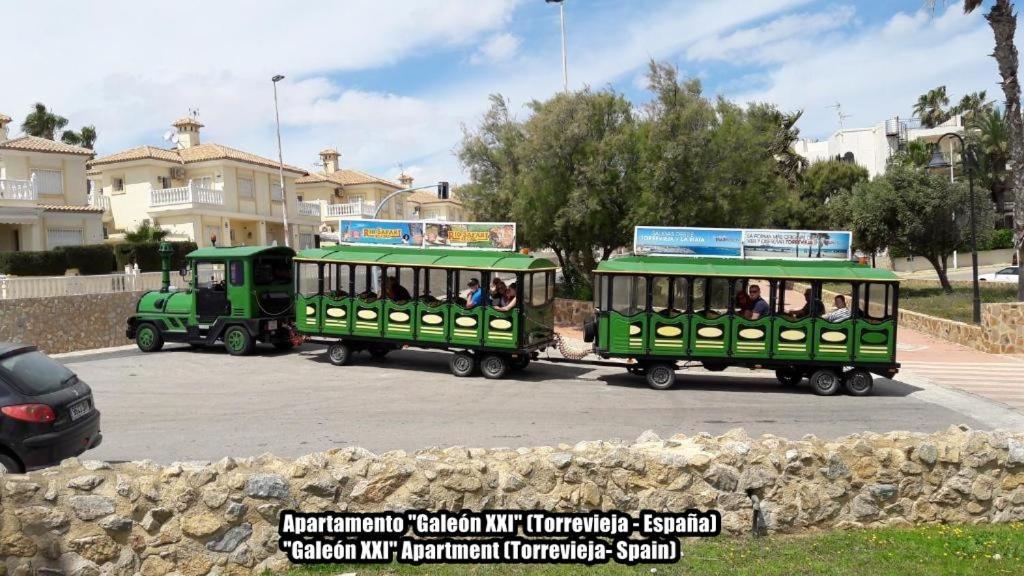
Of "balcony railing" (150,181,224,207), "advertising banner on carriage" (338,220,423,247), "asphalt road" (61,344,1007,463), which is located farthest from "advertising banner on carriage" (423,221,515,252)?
"balcony railing" (150,181,224,207)

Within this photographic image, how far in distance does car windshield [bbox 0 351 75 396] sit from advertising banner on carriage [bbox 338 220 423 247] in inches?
381

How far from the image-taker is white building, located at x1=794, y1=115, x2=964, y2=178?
62531 millimetres

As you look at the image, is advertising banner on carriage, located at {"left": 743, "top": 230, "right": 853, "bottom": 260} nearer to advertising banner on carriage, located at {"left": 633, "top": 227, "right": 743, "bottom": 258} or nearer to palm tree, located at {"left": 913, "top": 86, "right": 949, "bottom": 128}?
advertising banner on carriage, located at {"left": 633, "top": 227, "right": 743, "bottom": 258}

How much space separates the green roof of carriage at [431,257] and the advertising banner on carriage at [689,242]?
227cm

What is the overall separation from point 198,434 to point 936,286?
35549 millimetres

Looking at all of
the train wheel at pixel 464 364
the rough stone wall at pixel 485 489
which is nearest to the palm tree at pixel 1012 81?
the train wheel at pixel 464 364

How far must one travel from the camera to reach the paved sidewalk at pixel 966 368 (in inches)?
600

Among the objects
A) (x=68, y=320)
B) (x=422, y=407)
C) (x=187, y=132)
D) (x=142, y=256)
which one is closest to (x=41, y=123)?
(x=187, y=132)

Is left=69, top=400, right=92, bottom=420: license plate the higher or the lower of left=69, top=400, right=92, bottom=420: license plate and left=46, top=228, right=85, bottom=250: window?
the lower

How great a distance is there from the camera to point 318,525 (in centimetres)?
594

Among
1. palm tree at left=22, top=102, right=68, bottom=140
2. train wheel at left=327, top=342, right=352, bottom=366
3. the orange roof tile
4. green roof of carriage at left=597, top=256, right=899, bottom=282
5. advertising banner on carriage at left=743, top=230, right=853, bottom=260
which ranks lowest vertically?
train wheel at left=327, top=342, right=352, bottom=366

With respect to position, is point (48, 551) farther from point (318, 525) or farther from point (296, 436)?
point (296, 436)

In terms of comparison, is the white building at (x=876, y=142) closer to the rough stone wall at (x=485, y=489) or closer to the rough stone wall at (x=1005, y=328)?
the rough stone wall at (x=1005, y=328)

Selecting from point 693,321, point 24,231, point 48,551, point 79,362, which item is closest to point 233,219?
point 24,231
